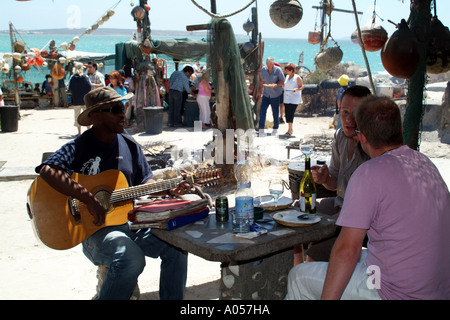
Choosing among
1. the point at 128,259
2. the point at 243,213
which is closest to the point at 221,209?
the point at 243,213

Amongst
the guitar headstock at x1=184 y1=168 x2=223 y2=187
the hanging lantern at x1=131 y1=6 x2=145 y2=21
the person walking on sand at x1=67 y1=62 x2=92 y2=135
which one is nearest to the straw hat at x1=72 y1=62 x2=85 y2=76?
the person walking on sand at x1=67 y1=62 x2=92 y2=135

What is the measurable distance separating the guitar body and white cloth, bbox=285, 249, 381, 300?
1.47m

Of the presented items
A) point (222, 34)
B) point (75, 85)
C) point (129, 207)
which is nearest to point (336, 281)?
point (129, 207)

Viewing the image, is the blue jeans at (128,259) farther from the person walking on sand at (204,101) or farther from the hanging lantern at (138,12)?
the hanging lantern at (138,12)

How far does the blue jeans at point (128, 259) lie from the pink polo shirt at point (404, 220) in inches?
62.0

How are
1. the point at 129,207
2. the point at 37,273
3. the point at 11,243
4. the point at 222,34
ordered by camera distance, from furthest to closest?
the point at 222,34 → the point at 11,243 → the point at 37,273 → the point at 129,207

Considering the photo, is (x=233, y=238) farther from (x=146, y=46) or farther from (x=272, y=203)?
(x=146, y=46)

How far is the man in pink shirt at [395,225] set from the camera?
6.79 ft

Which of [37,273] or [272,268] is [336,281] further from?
[37,273]

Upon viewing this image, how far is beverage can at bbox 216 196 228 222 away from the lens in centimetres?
296

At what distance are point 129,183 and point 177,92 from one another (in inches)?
427

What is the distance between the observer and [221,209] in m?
2.98

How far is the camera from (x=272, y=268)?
10.5 ft

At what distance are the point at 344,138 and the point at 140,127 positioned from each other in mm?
10690
